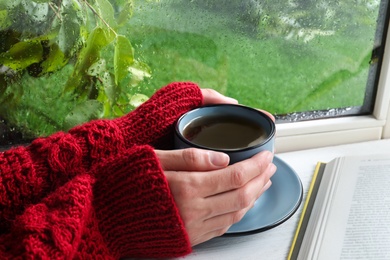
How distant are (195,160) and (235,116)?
0.11 m

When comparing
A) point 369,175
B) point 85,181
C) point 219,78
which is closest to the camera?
point 85,181

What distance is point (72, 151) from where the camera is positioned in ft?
1.84

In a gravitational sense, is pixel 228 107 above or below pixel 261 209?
above

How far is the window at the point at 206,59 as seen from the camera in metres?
0.68

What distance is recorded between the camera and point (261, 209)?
2.04 feet

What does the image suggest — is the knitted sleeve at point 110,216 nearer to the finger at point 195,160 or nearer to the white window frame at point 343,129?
the finger at point 195,160

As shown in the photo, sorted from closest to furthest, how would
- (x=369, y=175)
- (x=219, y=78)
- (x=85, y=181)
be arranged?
1. (x=85, y=181)
2. (x=369, y=175)
3. (x=219, y=78)

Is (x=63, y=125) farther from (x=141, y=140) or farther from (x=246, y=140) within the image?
(x=246, y=140)

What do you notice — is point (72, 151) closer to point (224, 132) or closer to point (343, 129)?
point (224, 132)

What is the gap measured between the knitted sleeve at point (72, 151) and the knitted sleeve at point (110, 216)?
0.06 ft

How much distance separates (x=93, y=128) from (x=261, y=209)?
226 mm

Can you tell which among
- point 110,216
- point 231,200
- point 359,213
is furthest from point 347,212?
point 110,216

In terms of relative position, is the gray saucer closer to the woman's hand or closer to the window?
the woman's hand

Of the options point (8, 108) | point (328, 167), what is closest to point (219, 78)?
point (328, 167)
